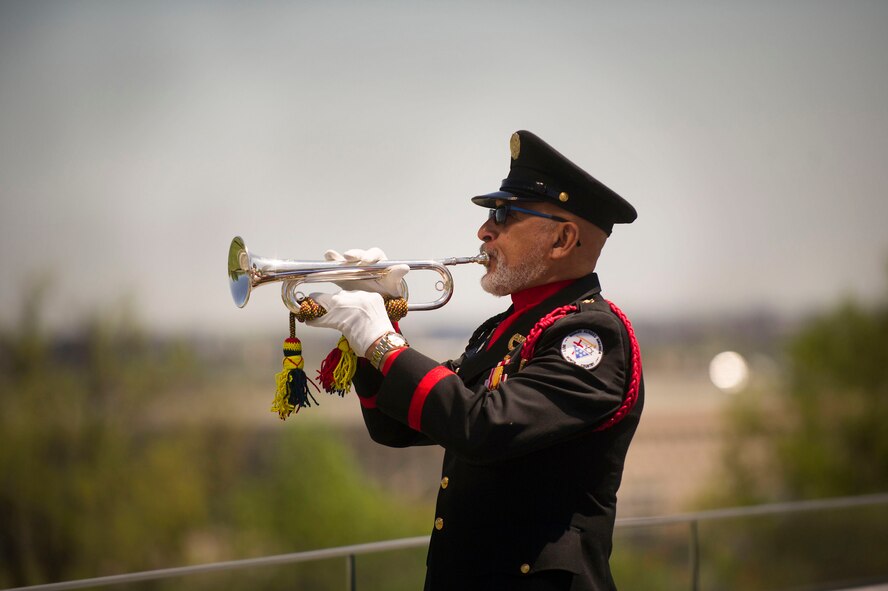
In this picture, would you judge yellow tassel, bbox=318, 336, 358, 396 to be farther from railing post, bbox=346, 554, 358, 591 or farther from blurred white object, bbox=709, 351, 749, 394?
blurred white object, bbox=709, 351, 749, 394

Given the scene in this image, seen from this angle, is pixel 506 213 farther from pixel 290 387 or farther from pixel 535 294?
pixel 290 387

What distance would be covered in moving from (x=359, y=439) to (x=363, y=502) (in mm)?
713

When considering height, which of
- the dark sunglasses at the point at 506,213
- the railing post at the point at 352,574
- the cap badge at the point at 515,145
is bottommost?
the railing post at the point at 352,574

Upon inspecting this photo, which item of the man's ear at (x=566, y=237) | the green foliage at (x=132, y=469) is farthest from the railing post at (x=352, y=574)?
the green foliage at (x=132, y=469)

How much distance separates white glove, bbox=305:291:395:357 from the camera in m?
1.73

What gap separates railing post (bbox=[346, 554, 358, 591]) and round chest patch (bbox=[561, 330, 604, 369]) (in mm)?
1383

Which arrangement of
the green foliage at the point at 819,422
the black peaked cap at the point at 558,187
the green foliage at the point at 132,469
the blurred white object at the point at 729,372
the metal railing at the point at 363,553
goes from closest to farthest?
the black peaked cap at the point at 558,187 < the metal railing at the point at 363,553 < the green foliage at the point at 132,469 < the blurred white object at the point at 729,372 < the green foliage at the point at 819,422

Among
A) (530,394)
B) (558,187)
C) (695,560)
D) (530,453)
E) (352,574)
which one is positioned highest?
(558,187)

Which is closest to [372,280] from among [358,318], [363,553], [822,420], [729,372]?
[358,318]

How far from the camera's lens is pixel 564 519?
1.75m

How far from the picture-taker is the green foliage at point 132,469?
6129mm

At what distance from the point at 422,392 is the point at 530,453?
0.80ft

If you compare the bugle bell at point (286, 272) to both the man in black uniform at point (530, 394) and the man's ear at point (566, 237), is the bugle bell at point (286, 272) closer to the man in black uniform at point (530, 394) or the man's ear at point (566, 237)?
the man in black uniform at point (530, 394)

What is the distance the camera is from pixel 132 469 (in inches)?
258
